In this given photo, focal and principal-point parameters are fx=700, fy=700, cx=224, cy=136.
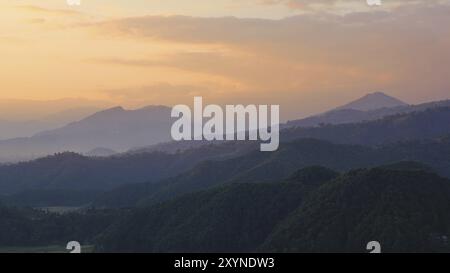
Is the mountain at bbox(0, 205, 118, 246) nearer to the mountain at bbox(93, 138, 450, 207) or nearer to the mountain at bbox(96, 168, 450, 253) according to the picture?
the mountain at bbox(96, 168, 450, 253)

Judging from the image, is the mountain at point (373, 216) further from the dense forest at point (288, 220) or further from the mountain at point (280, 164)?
the mountain at point (280, 164)

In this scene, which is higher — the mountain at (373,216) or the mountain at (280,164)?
the mountain at (280,164)

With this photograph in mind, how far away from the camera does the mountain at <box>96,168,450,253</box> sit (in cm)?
7756

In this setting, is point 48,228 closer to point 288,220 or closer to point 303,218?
point 288,220

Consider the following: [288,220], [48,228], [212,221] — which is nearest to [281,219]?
[288,220]

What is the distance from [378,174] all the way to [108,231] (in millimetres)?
40928

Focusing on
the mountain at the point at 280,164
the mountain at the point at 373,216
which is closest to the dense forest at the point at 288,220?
the mountain at the point at 373,216

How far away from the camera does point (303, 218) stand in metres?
84.2

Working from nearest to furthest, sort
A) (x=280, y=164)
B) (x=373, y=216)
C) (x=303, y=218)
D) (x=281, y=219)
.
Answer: (x=373, y=216) → (x=303, y=218) → (x=281, y=219) → (x=280, y=164)

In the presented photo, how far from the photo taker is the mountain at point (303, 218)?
A: 77562 millimetres

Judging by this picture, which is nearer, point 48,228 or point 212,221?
point 212,221

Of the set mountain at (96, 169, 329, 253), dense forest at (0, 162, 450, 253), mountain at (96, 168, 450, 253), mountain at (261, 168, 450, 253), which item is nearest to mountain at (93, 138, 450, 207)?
dense forest at (0, 162, 450, 253)
